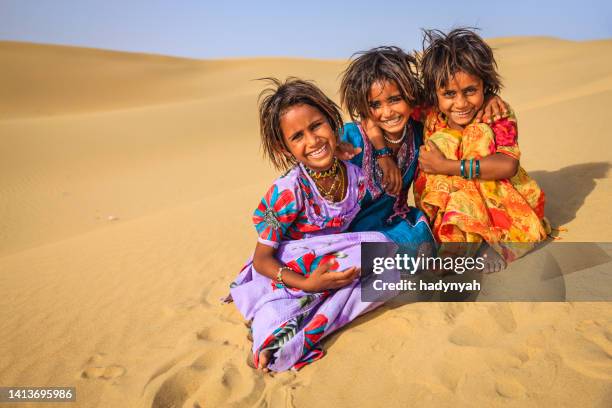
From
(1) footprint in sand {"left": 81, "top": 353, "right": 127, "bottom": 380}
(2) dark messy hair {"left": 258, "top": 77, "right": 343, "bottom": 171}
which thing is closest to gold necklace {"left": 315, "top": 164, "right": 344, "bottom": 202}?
(2) dark messy hair {"left": 258, "top": 77, "right": 343, "bottom": 171}

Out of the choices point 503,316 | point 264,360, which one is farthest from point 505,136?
point 264,360

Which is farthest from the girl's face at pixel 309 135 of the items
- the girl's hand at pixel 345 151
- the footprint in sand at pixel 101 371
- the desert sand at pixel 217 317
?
the footprint in sand at pixel 101 371

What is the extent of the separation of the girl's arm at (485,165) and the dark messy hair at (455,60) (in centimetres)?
49

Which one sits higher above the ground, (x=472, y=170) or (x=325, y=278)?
(x=472, y=170)

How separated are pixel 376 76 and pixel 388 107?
0.23 metres

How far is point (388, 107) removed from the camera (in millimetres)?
2988

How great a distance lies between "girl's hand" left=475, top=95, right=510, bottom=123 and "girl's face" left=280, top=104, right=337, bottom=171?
115 cm

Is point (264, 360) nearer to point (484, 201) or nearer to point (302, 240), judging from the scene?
point (302, 240)

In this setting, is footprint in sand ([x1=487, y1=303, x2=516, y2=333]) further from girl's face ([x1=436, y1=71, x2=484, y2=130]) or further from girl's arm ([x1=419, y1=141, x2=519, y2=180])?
girl's face ([x1=436, y1=71, x2=484, y2=130])

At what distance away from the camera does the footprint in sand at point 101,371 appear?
2.71m

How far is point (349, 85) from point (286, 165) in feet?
2.50

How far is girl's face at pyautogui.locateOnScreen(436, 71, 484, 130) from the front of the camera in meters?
2.91

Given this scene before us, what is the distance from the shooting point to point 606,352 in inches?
79.5

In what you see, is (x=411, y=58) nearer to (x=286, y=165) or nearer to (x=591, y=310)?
(x=286, y=165)
